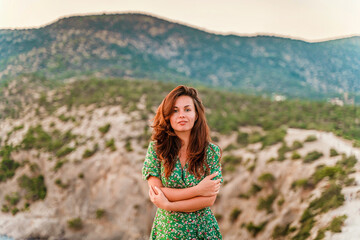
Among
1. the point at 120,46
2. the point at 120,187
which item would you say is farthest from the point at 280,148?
the point at 120,46

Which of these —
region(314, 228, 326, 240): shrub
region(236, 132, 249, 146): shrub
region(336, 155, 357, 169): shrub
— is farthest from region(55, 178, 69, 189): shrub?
region(314, 228, 326, 240): shrub

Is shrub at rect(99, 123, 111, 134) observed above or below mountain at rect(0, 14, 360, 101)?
below

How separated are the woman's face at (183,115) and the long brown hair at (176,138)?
30mm

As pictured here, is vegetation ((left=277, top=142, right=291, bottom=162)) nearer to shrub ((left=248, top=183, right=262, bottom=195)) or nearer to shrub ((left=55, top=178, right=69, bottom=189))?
shrub ((left=248, top=183, right=262, bottom=195))

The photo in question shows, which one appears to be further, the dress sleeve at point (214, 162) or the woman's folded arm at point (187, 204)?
the dress sleeve at point (214, 162)

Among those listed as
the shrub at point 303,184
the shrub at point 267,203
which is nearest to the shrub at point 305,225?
the shrub at point 303,184

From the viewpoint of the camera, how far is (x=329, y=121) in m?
13.0

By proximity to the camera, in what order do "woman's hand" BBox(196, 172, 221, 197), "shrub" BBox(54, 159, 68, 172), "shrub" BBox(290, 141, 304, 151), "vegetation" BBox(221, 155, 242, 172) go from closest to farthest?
"woman's hand" BBox(196, 172, 221, 197), "shrub" BBox(290, 141, 304, 151), "vegetation" BBox(221, 155, 242, 172), "shrub" BBox(54, 159, 68, 172)

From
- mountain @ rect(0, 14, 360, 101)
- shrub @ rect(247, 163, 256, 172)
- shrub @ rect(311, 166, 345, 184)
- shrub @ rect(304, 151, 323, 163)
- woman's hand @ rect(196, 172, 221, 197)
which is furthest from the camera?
mountain @ rect(0, 14, 360, 101)

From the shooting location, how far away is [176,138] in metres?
2.45

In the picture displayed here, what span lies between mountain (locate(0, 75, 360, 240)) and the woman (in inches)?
147

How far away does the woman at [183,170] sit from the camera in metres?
2.26

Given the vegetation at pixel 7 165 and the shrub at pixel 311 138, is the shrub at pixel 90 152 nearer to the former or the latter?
the vegetation at pixel 7 165

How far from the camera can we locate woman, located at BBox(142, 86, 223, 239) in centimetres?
226
